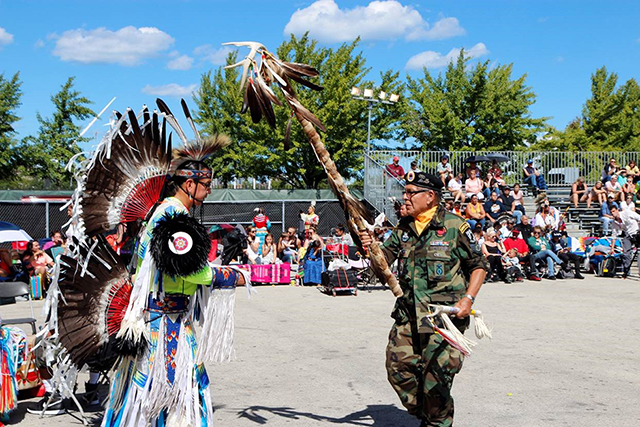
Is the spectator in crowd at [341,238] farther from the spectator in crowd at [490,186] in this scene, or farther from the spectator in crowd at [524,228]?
the spectator in crowd at [490,186]

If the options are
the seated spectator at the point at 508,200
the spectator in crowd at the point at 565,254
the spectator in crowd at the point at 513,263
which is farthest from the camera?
the seated spectator at the point at 508,200

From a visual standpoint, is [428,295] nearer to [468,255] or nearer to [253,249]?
[468,255]

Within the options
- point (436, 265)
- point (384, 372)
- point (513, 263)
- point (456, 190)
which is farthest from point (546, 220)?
point (436, 265)

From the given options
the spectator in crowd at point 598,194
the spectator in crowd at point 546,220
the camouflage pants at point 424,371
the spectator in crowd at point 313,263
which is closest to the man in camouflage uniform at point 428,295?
the camouflage pants at point 424,371

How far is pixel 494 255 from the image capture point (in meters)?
16.3

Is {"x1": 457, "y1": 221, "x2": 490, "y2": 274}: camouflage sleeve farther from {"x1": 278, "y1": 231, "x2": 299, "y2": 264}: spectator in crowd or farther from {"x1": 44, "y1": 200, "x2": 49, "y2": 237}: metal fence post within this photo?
{"x1": 44, "y1": 200, "x2": 49, "y2": 237}: metal fence post

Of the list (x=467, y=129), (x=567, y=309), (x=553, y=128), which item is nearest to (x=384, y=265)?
(x=567, y=309)

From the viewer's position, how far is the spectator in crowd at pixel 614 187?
2180 centimetres

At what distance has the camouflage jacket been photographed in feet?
15.0

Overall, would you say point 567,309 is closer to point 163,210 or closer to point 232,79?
point 163,210

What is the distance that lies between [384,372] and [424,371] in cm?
243

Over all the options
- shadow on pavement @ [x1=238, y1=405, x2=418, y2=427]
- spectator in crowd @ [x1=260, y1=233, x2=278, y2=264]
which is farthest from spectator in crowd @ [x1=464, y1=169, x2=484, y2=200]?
shadow on pavement @ [x1=238, y1=405, x2=418, y2=427]

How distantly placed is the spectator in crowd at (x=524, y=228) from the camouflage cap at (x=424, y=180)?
13.5 m

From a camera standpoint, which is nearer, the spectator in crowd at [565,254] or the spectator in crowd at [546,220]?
the spectator in crowd at [565,254]
